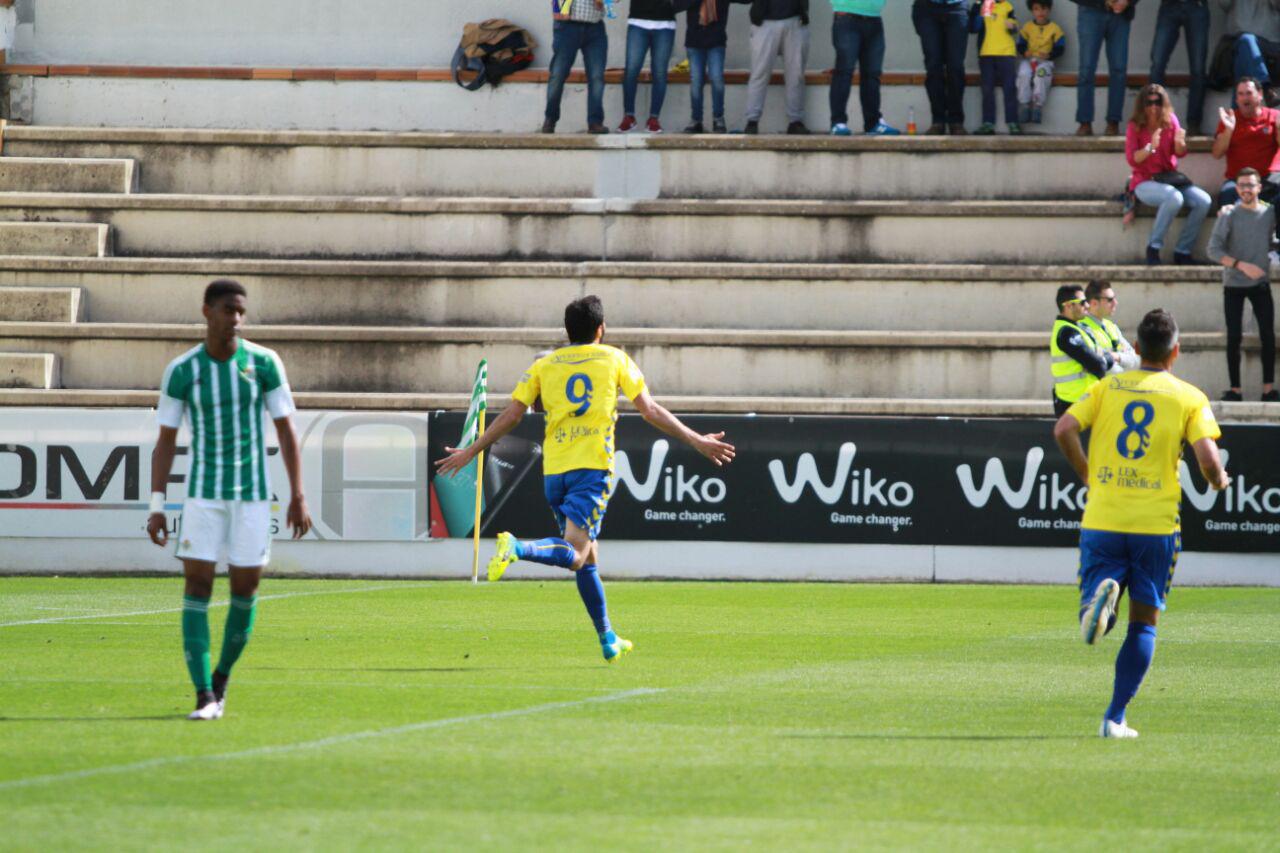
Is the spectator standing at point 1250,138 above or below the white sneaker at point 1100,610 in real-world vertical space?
above

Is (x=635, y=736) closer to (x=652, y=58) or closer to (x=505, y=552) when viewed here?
(x=505, y=552)

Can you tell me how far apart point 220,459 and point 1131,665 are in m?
4.19

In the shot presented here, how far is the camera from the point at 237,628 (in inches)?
347

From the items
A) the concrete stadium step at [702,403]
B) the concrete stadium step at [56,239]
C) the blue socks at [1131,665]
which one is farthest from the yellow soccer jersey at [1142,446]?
the concrete stadium step at [56,239]

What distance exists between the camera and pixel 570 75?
26547 millimetres

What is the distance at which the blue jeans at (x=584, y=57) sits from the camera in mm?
24672

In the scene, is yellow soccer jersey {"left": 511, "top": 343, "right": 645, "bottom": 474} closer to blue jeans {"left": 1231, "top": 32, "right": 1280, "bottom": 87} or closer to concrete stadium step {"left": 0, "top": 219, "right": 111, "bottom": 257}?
concrete stadium step {"left": 0, "top": 219, "right": 111, "bottom": 257}

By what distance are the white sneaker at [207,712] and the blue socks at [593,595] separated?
309 cm

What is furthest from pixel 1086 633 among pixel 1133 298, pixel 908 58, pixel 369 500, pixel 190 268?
pixel 908 58

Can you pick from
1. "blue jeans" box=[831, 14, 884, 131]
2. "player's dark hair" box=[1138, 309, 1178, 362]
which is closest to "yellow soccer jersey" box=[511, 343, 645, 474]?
"player's dark hair" box=[1138, 309, 1178, 362]

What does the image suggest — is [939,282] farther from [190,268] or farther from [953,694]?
[953,694]

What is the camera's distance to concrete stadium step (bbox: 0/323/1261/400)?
22266 mm

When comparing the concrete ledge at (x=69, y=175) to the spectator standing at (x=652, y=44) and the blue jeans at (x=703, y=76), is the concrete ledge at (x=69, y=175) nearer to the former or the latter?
the spectator standing at (x=652, y=44)

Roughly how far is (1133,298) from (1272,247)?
5.43ft
